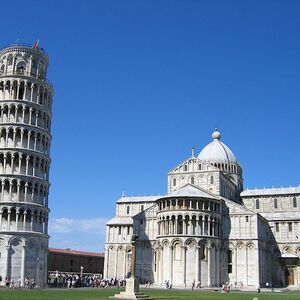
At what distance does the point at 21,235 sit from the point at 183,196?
23895mm

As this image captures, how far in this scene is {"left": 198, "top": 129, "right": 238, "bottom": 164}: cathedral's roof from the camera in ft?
287

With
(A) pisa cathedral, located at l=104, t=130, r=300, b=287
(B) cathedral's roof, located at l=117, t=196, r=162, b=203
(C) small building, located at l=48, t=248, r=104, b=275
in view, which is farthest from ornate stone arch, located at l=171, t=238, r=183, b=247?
(C) small building, located at l=48, t=248, r=104, b=275

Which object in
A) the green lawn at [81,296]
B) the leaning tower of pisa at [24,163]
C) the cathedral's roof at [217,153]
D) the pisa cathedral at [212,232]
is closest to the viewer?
the green lawn at [81,296]

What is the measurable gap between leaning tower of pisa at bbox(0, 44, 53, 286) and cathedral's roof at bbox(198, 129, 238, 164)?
3367cm

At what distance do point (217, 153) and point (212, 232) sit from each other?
21186 millimetres

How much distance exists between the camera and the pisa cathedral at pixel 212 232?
227ft

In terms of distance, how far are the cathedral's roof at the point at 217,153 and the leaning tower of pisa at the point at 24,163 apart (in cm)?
3367

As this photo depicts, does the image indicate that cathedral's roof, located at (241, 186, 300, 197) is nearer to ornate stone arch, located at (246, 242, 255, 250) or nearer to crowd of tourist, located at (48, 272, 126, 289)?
ornate stone arch, located at (246, 242, 255, 250)

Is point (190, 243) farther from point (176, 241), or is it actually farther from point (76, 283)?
point (76, 283)

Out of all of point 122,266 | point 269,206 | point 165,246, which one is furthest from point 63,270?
point 269,206

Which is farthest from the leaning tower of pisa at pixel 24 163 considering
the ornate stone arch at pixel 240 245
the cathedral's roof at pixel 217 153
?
the cathedral's roof at pixel 217 153

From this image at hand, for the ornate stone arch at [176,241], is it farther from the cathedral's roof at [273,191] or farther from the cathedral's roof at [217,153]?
the cathedral's roof at [273,191]

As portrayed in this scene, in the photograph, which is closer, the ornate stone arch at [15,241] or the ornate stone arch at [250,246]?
the ornate stone arch at [15,241]

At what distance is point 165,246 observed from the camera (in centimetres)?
6988
